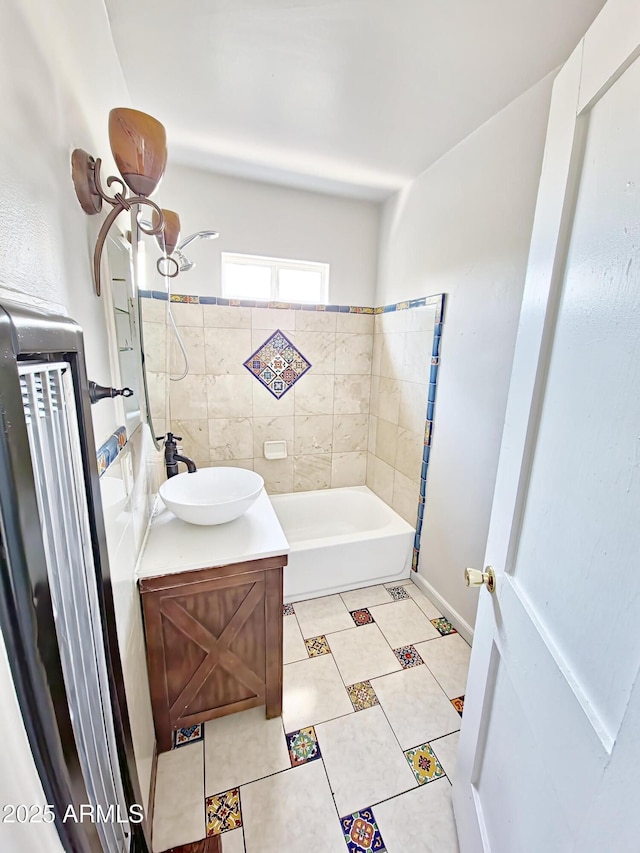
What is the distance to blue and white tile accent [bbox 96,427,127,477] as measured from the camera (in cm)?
83

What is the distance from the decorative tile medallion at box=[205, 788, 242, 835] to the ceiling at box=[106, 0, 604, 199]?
266 cm

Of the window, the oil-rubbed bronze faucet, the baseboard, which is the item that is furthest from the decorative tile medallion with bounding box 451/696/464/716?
the window

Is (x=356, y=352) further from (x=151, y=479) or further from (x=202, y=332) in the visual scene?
(x=151, y=479)

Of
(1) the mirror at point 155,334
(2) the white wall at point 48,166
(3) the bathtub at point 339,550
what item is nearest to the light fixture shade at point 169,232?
(2) the white wall at point 48,166

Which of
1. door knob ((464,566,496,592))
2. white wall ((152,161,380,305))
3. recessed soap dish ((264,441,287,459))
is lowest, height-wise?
recessed soap dish ((264,441,287,459))

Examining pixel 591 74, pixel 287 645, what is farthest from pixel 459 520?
pixel 591 74

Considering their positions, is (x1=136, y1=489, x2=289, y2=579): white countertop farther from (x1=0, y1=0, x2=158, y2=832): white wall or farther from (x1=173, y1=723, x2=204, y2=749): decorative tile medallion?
(x1=173, y1=723, x2=204, y2=749): decorative tile medallion

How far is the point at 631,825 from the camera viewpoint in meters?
0.39

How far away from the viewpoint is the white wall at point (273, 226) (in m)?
2.19

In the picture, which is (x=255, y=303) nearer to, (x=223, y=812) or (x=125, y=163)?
(x=125, y=163)

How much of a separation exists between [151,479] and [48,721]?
1333 mm

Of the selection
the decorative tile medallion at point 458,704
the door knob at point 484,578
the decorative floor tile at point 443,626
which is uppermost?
the door knob at point 484,578

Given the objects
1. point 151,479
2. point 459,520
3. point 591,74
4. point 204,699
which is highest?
point 591,74

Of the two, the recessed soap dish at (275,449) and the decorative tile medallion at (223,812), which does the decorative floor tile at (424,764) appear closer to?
the decorative tile medallion at (223,812)
